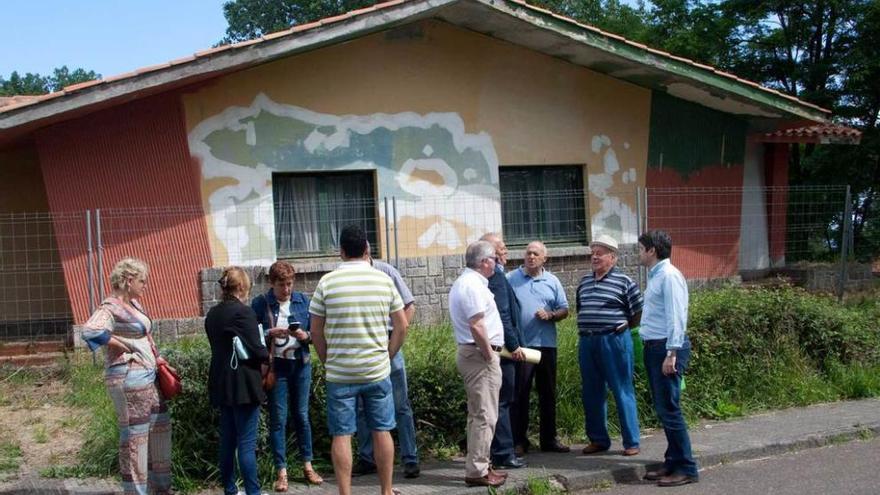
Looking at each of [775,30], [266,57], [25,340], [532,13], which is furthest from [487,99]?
[775,30]

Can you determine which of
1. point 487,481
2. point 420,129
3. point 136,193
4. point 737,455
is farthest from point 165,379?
point 420,129

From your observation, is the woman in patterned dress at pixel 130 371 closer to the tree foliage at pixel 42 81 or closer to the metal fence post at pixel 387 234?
the metal fence post at pixel 387 234

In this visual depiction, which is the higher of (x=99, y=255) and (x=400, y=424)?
(x=99, y=255)

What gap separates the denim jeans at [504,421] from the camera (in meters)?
7.51

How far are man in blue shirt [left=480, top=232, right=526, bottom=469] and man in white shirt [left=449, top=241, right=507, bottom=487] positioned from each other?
1.13 ft

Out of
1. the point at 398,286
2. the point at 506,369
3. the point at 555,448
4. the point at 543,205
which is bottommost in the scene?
the point at 555,448

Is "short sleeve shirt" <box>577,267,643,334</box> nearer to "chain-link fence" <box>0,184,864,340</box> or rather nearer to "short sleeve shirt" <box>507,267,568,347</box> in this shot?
"short sleeve shirt" <box>507,267,568,347</box>

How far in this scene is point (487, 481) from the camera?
7059 mm

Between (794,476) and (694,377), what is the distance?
85.5 inches

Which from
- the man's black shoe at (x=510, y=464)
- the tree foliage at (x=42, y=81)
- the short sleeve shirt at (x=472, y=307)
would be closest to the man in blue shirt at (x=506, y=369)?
the man's black shoe at (x=510, y=464)

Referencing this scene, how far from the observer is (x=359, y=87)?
42.4 ft

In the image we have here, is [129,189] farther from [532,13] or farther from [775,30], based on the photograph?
[775,30]

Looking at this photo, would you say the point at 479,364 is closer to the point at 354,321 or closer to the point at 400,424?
the point at 400,424

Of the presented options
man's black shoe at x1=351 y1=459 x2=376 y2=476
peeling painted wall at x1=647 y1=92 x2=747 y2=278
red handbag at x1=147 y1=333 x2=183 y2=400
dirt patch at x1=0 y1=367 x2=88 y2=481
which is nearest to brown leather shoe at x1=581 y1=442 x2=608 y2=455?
man's black shoe at x1=351 y1=459 x2=376 y2=476
